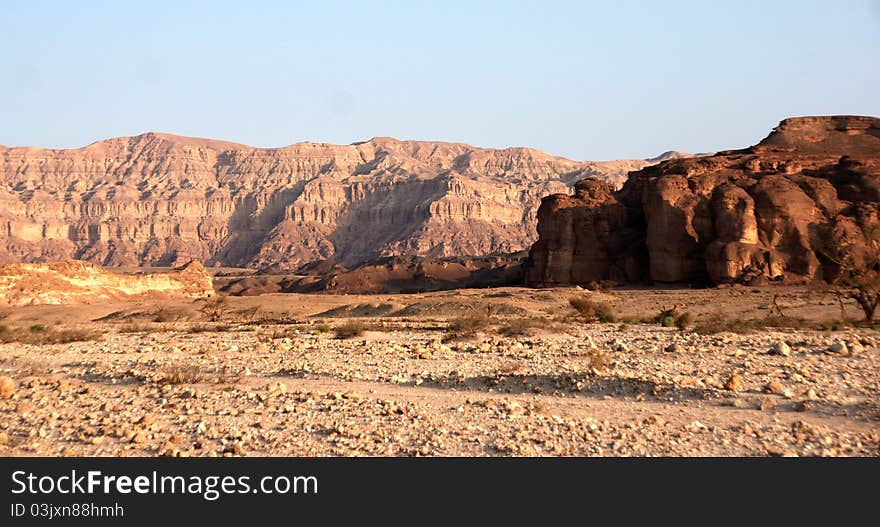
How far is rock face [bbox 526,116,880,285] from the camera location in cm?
4788

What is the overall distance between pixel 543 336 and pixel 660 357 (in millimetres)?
5680

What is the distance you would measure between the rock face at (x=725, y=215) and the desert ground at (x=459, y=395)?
29.9 metres

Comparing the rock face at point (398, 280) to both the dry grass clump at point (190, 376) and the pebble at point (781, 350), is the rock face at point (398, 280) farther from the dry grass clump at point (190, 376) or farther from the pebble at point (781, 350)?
the dry grass clump at point (190, 376)

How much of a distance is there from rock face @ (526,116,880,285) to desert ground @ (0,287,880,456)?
29851mm

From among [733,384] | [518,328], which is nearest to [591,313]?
[518,328]

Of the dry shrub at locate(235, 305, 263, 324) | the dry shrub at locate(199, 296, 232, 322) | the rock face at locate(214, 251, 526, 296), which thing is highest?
the dry shrub at locate(199, 296, 232, 322)

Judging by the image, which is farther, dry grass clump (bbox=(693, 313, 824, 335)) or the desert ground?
dry grass clump (bbox=(693, 313, 824, 335))

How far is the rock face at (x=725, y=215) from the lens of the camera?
47.9 m

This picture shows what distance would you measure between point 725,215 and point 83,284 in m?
41.3

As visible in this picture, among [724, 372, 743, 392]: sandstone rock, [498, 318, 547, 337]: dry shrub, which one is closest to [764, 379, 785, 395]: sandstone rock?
[724, 372, 743, 392]: sandstone rock

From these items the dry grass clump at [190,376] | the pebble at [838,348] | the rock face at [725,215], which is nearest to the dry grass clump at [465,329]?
the dry grass clump at [190,376]

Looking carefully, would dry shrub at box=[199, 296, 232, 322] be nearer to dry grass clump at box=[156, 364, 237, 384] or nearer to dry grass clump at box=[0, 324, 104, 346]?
dry grass clump at box=[0, 324, 104, 346]

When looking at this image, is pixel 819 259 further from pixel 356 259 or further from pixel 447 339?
pixel 356 259
